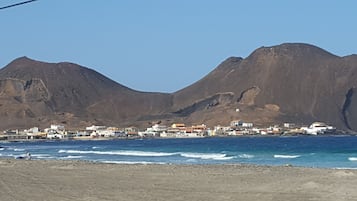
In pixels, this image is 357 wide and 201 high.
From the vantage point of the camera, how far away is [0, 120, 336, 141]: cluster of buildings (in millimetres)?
174625

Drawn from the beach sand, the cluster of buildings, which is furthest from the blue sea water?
the cluster of buildings

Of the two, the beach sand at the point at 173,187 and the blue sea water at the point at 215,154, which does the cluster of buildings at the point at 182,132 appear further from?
the beach sand at the point at 173,187

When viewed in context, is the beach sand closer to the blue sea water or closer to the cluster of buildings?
the blue sea water

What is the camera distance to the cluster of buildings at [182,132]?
573 ft

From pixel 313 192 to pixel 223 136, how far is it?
147745 mm

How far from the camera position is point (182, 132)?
177 m

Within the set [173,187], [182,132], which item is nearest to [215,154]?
[173,187]

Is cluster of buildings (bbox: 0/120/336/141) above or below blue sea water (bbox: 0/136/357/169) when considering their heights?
above

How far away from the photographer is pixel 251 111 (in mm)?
194750

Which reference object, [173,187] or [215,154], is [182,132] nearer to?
[215,154]

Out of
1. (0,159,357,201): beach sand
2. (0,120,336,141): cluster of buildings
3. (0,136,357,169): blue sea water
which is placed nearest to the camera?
(0,159,357,201): beach sand

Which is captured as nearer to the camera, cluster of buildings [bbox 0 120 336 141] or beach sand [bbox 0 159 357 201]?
beach sand [bbox 0 159 357 201]

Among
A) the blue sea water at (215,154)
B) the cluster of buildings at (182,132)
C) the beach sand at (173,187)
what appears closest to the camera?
the beach sand at (173,187)

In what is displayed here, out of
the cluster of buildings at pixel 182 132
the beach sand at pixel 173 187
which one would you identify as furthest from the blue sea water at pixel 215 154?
the cluster of buildings at pixel 182 132
